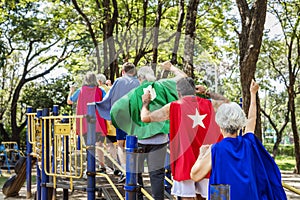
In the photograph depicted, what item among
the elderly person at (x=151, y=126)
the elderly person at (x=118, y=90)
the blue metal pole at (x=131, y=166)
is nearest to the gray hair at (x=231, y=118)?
the blue metal pole at (x=131, y=166)

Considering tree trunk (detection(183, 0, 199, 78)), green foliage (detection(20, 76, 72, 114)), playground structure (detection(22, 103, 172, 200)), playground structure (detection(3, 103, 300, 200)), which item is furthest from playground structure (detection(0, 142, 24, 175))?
tree trunk (detection(183, 0, 199, 78))

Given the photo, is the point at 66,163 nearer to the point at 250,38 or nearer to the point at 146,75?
the point at 146,75

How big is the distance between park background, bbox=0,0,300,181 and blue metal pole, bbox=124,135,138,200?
11.9 ft

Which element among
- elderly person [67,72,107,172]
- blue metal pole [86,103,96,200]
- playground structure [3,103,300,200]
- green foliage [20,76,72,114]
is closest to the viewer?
playground structure [3,103,300,200]

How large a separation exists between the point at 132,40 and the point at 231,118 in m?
16.2

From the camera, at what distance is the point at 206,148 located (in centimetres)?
402

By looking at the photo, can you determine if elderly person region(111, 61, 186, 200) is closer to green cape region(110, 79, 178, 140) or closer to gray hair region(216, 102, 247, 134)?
green cape region(110, 79, 178, 140)

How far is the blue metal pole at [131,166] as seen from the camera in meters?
5.06

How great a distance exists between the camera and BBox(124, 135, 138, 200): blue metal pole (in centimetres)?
506

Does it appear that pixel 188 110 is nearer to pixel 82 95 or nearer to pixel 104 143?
pixel 82 95

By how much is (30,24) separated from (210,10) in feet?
32.3

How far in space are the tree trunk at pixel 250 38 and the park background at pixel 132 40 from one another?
19 mm

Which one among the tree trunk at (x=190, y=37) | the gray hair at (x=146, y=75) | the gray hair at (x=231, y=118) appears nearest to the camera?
the gray hair at (x=231, y=118)

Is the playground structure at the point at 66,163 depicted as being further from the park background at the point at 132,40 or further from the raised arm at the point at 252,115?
the park background at the point at 132,40
